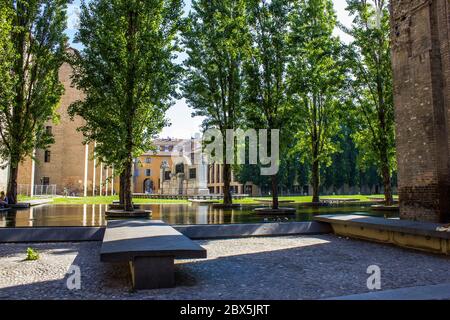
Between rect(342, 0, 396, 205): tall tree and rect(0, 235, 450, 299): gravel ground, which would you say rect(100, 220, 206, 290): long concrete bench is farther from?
rect(342, 0, 396, 205): tall tree

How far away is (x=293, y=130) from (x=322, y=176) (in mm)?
49048

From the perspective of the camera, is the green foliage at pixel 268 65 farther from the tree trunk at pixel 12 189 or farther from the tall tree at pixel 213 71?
the tree trunk at pixel 12 189

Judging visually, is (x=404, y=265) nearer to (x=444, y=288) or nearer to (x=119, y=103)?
(x=444, y=288)

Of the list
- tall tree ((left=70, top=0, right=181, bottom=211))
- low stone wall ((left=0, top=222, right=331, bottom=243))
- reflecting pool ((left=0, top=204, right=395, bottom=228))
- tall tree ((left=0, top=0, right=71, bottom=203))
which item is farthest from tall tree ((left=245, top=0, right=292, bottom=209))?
tall tree ((left=0, top=0, right=71, bottom=203))

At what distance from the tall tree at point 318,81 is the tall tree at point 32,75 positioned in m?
15.1

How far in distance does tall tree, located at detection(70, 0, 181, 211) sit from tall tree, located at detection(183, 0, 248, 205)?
624 cm

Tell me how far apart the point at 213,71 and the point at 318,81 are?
6.68 m

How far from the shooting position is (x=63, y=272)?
675 cm

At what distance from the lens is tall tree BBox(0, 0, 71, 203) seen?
22266 mm

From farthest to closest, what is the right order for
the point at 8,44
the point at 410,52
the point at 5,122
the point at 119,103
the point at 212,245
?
the point at 5,122
the point at 8,44
the point at 119,103
the point at 410,52
the point at 212,245

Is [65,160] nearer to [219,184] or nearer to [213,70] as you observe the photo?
[213,70]

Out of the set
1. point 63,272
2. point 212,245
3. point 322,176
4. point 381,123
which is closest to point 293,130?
point 381,123

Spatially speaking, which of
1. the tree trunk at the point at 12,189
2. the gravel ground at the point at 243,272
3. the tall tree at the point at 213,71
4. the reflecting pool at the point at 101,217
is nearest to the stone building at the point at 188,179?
the tall tree at the point at 213,71

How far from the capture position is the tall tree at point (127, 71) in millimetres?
16141
